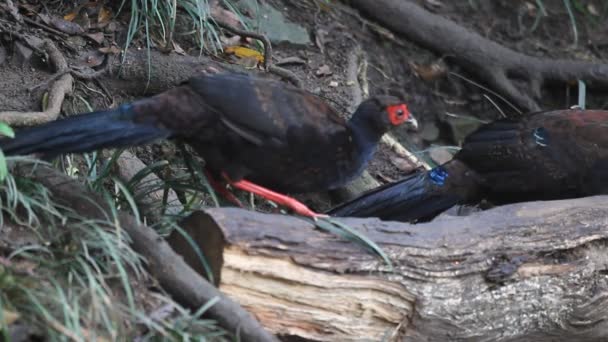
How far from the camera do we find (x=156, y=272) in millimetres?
3475

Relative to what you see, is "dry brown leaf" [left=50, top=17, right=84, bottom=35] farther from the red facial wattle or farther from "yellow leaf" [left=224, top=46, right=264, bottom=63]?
the red facial wattle

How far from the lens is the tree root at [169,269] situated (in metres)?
3.38

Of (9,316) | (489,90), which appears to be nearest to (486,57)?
(489,90)

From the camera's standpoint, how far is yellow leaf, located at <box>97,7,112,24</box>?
5.39 metres

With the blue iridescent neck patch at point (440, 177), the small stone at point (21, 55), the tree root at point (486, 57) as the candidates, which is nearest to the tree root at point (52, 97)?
the small stone at point (21, 55)

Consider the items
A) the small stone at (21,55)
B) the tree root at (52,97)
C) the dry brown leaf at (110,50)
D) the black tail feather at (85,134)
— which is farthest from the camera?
the dry brown leaf at (110,50)

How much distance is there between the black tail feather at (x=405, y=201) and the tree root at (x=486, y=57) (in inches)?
84.0

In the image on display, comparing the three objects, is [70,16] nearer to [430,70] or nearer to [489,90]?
[430,70]

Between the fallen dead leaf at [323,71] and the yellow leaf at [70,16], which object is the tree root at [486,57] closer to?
the fallen dead leaf at [323,71]

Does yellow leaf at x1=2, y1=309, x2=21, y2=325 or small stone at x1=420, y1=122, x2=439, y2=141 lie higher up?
small stone at x1=420, y1=122, x2=439, y2=141

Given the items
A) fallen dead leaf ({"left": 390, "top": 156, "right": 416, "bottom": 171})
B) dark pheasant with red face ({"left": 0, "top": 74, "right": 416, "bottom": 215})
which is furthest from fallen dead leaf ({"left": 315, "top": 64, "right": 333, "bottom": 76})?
dark pheasant with red face ({"left": 0, "top": 74, "right": 416, "bottom": 215})

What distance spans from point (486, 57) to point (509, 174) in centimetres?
223

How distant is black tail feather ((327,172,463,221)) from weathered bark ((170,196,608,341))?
0.72 meters

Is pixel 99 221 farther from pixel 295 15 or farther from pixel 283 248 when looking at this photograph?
pixel 295 15
